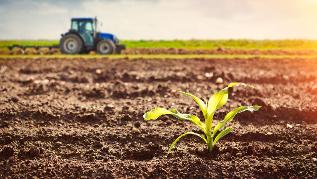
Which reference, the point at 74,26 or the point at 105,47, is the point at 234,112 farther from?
the point at 74,26

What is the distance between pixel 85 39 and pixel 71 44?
0.76 metres

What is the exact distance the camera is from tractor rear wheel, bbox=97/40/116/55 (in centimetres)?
1873

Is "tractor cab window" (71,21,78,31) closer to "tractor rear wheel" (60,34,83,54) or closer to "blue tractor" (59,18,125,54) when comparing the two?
"blue tractor" (59,18,125,54)

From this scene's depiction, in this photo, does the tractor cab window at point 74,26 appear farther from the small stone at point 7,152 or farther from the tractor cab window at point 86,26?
the small stone at point 7,152

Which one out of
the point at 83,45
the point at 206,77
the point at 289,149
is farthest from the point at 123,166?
the point at 83,45

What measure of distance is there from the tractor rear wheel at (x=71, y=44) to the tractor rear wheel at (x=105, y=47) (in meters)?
0.87

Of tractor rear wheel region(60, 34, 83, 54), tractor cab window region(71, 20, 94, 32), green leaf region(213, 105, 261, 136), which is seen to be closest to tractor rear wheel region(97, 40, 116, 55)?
tractor cab window region(71, 20, 94, 32)

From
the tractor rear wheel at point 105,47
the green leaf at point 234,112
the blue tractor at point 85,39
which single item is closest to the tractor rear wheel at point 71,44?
the blue tractor at point 85,39

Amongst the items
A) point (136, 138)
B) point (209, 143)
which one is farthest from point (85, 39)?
point (209, 143)

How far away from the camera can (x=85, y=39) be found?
61.1 ft

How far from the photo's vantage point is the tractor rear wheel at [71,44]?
18625 mm

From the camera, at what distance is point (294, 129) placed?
4.41 meters

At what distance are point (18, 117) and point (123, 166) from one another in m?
2.20

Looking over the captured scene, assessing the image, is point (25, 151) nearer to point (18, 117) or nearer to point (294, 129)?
point (18, 117)
